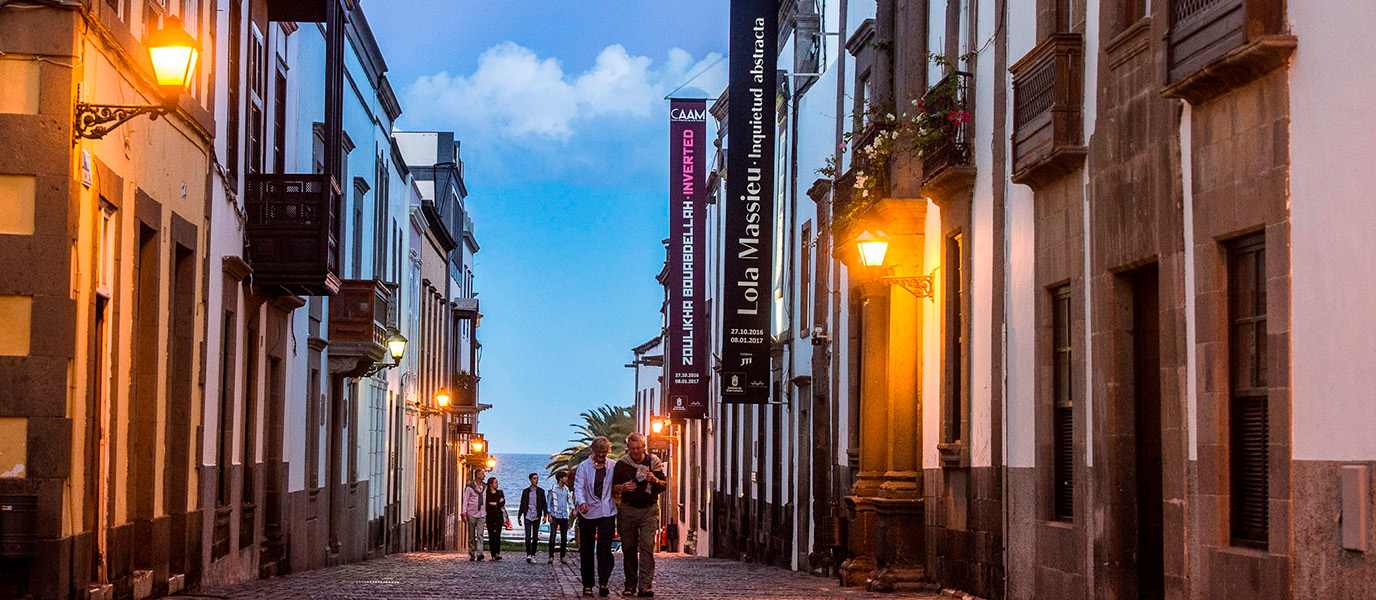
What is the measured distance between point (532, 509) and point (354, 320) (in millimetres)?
4248

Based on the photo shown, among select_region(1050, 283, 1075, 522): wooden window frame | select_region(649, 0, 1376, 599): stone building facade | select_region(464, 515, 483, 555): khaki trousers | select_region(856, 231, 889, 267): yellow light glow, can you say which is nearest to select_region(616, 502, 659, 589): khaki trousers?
select_region(649, 0, 1376, 599): stone building facade

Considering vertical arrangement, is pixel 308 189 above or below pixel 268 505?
above

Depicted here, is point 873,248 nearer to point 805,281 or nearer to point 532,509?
point 805,281

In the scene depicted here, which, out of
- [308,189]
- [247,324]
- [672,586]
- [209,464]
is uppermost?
[308,189]

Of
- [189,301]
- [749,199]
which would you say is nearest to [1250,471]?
[189,301]

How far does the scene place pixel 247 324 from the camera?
19656 millimetres

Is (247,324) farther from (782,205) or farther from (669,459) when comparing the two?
(669,459)

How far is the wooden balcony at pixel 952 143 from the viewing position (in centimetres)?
1717

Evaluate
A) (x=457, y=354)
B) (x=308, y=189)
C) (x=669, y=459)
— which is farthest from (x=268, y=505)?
(x=457, y=354)

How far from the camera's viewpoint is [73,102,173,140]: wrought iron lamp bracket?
36.4ft

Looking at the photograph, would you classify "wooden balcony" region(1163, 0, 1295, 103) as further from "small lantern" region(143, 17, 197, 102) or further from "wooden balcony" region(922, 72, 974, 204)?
"small lantern" region(143, 17, 197, 102)

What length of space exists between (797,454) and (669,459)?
25980mm

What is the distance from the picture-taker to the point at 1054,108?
45.4 ft

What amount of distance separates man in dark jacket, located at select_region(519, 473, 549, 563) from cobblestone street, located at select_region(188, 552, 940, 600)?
3.38 meters
